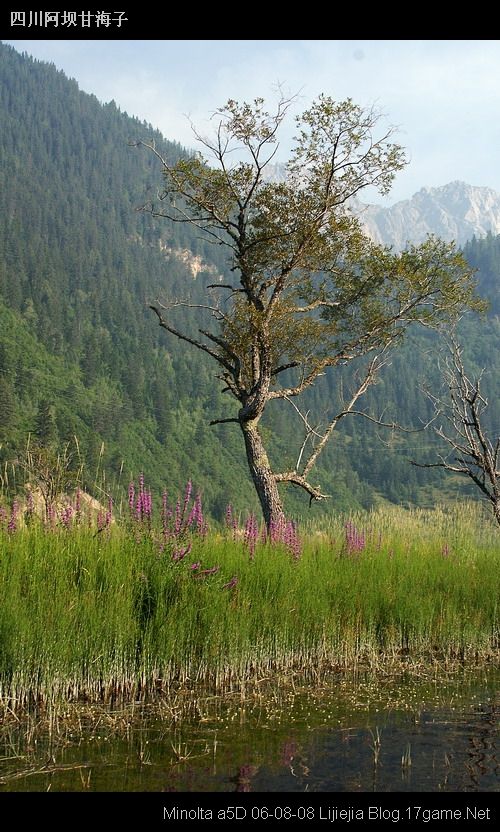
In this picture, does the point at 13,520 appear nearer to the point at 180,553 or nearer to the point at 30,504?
the point at 30,504

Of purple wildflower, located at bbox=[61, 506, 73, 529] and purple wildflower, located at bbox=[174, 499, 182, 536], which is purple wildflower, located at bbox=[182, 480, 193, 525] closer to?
purple wildflower, located at bbox=[174, 499, 182, 536]

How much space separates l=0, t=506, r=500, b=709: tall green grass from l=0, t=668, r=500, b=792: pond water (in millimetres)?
486

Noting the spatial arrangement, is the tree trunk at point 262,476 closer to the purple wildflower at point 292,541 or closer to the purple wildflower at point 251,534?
the purple wildflower at point 292,541

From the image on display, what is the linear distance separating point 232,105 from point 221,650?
12160mm

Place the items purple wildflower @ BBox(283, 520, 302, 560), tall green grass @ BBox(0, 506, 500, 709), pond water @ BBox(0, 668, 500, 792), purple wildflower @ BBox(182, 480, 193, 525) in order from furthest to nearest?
purple wildflower @ BBox(283, 520, 302, 560)
purple wildflower @ BBox(182, 480, 193, 525)
tall green grass @ BBox(0, 506, 500, 709)
pond water @ BBox(0, 668, 500, 792)

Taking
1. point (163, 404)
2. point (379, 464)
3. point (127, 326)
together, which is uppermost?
point (127, 326)

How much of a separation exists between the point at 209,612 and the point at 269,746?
2.07m

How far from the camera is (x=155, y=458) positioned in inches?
3903

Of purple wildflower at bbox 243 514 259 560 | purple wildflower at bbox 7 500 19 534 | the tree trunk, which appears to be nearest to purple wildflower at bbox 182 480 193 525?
purple wildflower at bbox 243 514 259 560

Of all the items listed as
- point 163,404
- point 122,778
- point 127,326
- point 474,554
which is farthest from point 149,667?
point 127,326

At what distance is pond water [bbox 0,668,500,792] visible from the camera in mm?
5016

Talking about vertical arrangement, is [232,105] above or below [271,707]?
above

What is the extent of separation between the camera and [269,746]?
229 inches
